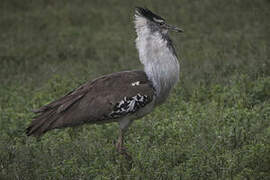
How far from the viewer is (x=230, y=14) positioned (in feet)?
44.8

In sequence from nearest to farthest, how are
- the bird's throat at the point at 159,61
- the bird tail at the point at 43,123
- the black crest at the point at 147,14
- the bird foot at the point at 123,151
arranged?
the bird tail at the point at 43,123 → the bird foot at the point at 123,151 → the bird's throat at the point at 159,61 → the black crest at the point at 147,14

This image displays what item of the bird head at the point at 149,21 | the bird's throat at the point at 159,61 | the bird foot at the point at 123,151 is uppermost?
the bird head at the point at 149,21

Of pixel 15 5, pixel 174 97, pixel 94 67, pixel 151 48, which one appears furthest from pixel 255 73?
pixel 15 5

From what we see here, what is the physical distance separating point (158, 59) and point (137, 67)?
4039 mm

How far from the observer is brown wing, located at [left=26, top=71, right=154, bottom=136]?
19.5 ft

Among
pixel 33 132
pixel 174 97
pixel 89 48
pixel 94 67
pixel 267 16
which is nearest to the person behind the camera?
pixel 33 132

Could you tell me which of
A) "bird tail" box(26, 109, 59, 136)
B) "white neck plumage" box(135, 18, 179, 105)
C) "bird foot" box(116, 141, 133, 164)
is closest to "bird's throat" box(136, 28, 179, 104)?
"white neck plumage" box(135, 18, 179, 105)

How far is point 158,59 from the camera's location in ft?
20.4

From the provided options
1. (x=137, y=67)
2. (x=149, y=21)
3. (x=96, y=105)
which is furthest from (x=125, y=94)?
(x=137, y=67)

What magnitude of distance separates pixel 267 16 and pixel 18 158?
888 centimetres

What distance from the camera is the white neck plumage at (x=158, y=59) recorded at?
6164 millimetres

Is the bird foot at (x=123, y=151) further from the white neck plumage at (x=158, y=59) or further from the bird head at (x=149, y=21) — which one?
the bird head at (x=149, y=21)

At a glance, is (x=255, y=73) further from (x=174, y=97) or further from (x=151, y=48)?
(x=151, y=48)

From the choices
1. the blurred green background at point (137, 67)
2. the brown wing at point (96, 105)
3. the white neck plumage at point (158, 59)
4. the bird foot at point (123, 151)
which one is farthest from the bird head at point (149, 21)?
the bird foot at point (123, 151)
